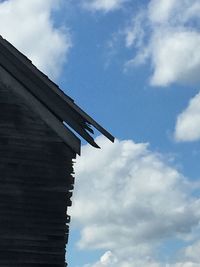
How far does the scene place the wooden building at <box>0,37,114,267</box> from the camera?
12023 millimetres

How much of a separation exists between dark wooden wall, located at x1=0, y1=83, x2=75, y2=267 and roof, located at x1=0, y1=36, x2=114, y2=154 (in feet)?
1.06

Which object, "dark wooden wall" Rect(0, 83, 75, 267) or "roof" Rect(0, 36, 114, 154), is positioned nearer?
"dark wooden wall" Rect(0, 83, 75, 267)

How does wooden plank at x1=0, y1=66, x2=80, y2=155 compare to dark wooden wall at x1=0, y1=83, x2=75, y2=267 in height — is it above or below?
above

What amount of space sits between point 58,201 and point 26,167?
3.26 feet

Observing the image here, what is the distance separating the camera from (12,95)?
13.0 m

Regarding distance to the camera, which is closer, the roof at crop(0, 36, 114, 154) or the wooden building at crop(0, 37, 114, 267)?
the wooden building at crop(0, 37, 114, 267)

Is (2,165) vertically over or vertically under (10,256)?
over

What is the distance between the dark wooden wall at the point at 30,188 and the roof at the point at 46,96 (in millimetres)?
324

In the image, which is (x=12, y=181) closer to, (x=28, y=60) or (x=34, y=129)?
(x=34, y=129)

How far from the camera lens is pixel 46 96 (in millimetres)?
13297

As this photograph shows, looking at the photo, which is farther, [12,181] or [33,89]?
[33,89]

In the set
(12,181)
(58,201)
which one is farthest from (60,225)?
(12,181)

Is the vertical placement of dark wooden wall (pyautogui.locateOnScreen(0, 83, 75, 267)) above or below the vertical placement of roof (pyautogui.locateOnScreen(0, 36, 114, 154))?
below

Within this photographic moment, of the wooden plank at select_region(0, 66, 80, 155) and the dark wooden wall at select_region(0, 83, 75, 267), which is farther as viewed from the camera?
the wooden plank at select_region(0, 66, 80, 155)
